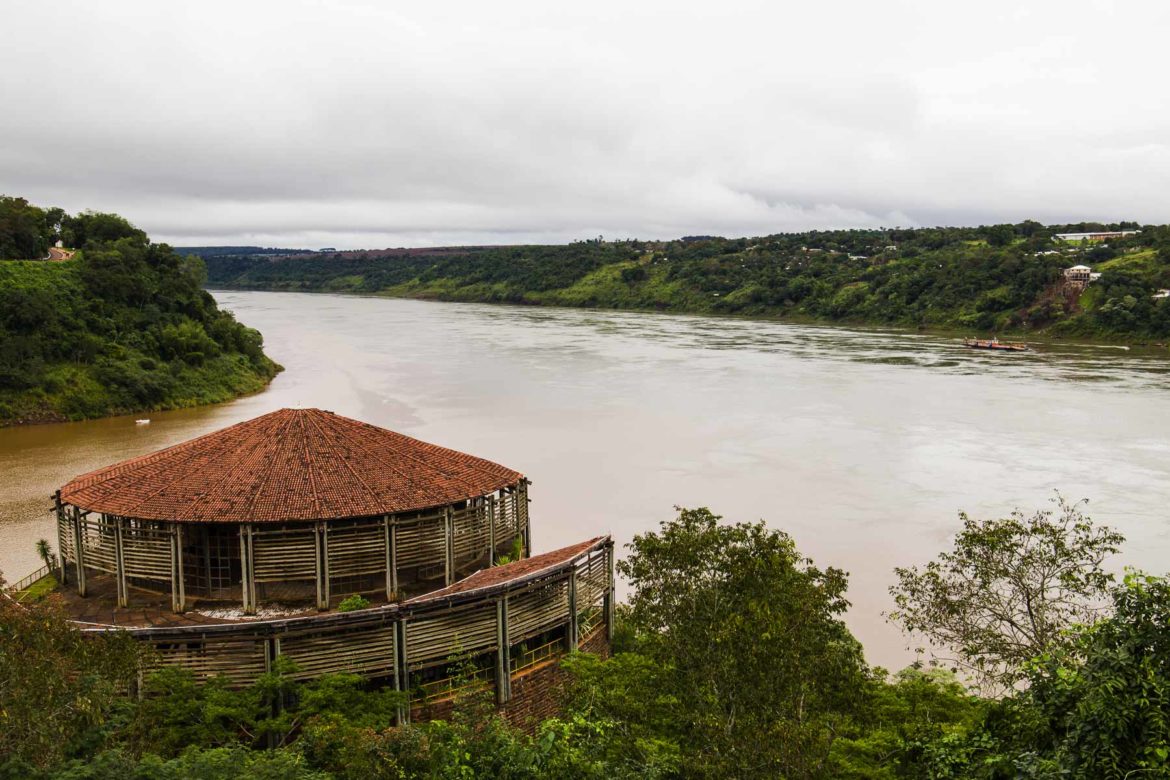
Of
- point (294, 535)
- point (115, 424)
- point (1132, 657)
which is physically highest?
point (1132, 657)

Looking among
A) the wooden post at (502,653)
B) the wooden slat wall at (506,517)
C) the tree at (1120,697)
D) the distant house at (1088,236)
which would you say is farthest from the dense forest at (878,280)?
the tree at (1120,697)

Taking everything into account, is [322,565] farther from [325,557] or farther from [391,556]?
[391,556]

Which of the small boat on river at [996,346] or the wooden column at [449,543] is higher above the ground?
the wooden column at [449,543]

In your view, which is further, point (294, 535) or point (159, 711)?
point (294, 535)

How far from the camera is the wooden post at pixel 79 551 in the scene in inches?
607

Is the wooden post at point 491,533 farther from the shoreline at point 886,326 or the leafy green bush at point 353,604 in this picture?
the shoreline at point 886,326

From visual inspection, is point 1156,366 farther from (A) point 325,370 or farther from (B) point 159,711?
(B) point 159,711

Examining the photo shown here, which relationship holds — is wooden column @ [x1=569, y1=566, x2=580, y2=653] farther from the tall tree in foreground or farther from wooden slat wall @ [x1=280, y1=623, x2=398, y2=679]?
the tall tree in foreground

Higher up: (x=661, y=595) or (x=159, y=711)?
(x=661, y=595)

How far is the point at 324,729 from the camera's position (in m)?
10.3

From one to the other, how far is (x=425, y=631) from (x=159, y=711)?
3562 millimetres

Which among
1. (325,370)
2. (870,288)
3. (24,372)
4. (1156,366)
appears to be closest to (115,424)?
(24,372)

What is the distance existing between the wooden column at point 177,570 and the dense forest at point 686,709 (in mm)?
2748

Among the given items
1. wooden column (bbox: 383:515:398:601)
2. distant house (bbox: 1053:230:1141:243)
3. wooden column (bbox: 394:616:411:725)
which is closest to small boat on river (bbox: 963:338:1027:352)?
distant house (bbox: 1053:230:1141:243)
